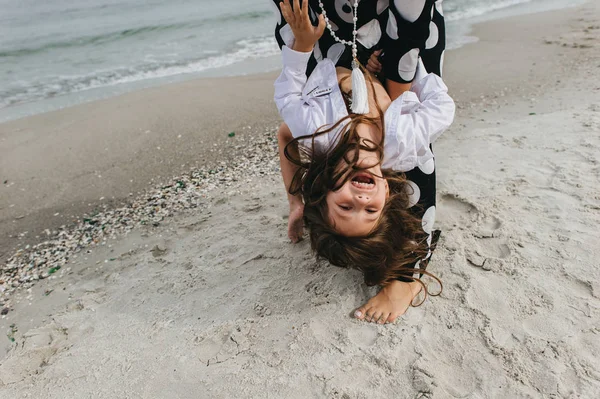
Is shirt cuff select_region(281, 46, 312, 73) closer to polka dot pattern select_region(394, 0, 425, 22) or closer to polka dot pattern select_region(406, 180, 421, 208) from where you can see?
polka dot pattern select_region(394, 0, 425, 22)

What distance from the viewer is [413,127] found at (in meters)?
2.07

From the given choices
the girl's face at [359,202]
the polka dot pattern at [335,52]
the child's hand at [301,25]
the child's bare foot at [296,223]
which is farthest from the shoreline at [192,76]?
the girl's face at [359,202]

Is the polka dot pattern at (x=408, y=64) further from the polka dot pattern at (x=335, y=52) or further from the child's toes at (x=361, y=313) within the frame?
the child's toes at (x=361, y=313)

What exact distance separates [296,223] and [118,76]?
600cm

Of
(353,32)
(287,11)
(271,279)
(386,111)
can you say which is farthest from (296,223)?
(287,11)

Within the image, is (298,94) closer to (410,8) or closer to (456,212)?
(410,8)

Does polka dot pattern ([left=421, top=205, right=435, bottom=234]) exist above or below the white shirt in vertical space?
below

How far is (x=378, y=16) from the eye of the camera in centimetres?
222

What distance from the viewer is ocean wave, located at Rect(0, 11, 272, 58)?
9.02 metres

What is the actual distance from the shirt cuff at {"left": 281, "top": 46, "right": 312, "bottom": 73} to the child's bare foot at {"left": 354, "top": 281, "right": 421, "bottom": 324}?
1.21 metres

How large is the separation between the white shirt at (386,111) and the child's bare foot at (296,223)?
49cm

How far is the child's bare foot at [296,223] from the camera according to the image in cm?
252

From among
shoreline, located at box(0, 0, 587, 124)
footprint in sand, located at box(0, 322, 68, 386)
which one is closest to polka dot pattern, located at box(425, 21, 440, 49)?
footprint in sand, located at box(0, 322, 68, 386)

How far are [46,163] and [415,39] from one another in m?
3.86
